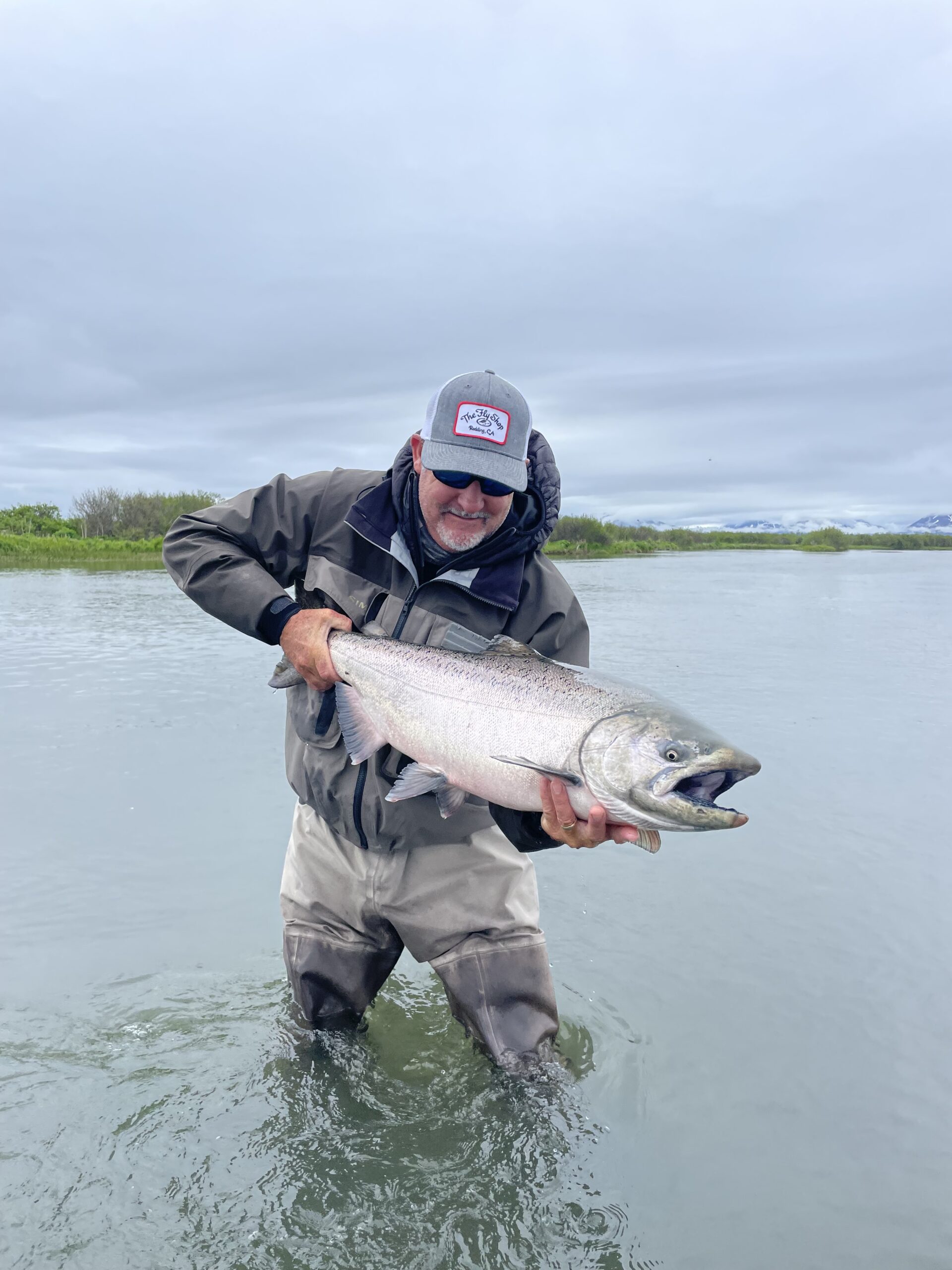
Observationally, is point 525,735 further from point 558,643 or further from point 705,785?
point 558,643

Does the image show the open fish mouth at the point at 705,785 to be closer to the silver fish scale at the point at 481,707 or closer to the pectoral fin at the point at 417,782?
the silver fish scale at the point at 481,707

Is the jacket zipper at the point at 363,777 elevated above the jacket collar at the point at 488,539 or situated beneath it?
situated beneath

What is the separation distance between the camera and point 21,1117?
3211 millimetres

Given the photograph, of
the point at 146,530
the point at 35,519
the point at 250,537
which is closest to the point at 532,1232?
the point at 250,537

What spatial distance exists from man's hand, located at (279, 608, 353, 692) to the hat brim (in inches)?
28.6

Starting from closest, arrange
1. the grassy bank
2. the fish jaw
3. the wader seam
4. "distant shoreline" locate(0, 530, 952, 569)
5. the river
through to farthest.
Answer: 1. the fish jaw
2. the river
3. the wader seam
4. the grassy bank
5. "distant shoreline" locate(0, 530, 952, 569)

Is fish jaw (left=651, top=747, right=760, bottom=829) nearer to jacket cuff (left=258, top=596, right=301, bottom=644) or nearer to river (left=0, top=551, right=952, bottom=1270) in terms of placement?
river (left=0, top=551, right=952, bottom=1270)

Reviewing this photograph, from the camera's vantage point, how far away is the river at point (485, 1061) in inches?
112

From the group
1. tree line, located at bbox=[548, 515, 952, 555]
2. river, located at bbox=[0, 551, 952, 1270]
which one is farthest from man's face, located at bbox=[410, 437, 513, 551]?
tree line, located at bbox=[548, 515, 952, 555]

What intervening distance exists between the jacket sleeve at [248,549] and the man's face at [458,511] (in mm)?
565

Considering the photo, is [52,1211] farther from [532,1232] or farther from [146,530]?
[146,530]

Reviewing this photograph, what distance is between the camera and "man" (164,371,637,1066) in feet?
11.1

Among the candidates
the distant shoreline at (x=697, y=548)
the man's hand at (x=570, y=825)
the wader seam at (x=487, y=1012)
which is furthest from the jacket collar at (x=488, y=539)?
the distant shoreline at (x=697, y=548)

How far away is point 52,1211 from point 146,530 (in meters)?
60.2
